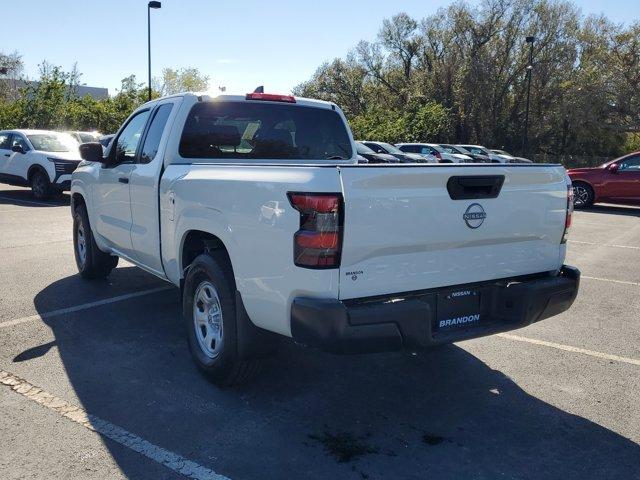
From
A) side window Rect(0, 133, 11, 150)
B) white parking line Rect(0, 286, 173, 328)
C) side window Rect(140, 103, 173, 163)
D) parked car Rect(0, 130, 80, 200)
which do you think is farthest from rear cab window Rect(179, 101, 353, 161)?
side window Rect(0, 133, 11, 150)

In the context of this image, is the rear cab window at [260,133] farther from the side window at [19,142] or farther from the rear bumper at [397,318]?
the side window at [19,142]

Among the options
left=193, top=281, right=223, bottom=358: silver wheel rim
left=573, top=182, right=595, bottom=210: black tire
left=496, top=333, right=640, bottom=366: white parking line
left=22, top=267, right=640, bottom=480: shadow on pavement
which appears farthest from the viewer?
left=573, top=182, right=595, bottom=210: black tire

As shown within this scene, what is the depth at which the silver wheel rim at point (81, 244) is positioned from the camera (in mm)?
6996

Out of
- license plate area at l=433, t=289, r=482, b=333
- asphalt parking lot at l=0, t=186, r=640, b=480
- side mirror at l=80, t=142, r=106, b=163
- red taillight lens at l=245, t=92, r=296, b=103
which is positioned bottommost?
asphalt parking lot at l=0, t=186, r=640, b=480

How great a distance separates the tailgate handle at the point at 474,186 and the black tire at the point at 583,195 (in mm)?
13722

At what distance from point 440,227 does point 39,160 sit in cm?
1414

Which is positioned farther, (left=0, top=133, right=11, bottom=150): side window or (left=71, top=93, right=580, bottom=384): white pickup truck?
(left=0, top=133, right=11, bottom=150): side window

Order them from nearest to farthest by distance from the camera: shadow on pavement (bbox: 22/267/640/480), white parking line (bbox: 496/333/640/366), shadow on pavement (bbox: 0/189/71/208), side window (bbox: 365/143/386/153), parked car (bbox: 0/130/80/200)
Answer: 1. shadow on pavement (bbox: 22/267/640/480)
2. white parking line (bbox: 496/333/640/366)
3. shadow on pavement (bbox: 0/189/71/208)
4. parked car (bbox: 0/130/80/200)
5. side window (bbox: 365/143/386/153)

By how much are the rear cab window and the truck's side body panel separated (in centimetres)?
79

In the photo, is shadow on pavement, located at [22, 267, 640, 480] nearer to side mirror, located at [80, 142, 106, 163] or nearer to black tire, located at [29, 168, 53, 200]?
side mirror, located at [80, 142, 106, 163]

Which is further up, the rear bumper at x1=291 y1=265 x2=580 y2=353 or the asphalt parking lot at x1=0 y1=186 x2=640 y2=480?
the rear bumper at x1=291 y1=265 x2=580 y2=353

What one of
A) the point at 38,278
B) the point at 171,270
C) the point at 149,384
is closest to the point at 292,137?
the point at 171,270

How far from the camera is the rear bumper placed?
3.16 metres

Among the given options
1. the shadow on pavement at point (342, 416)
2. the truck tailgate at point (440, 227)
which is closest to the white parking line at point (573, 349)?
the shadow on pavement at point (342, 416)
